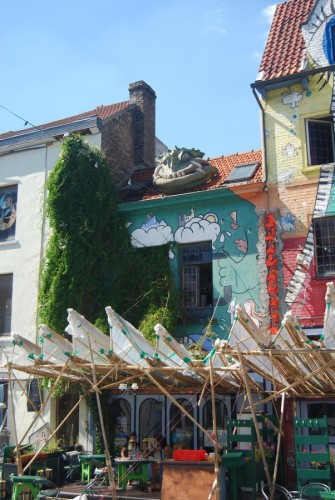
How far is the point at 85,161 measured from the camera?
18.1m

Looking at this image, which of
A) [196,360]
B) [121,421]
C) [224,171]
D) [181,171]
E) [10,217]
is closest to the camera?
[196,360]

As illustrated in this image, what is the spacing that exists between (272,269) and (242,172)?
10.6ft

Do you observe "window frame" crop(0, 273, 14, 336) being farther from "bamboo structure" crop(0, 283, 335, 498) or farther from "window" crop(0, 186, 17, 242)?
"bamboo structure" crop(0, 283, 335, 498)

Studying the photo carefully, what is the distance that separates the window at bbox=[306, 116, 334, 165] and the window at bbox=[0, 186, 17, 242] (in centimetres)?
946

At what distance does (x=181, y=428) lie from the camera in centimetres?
1590

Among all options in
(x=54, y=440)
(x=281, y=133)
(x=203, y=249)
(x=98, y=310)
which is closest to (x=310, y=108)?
(x=281, y=133)

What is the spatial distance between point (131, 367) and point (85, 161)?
8453 mm

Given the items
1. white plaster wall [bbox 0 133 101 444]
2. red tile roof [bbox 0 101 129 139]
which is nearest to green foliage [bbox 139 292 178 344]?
white plaster wall [bbox 0 133 101 444]

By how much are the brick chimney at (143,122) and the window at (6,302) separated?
6089 millimetres

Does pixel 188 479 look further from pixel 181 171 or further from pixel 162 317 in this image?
pixel 181 171

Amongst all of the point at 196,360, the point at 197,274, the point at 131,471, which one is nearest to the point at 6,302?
the point at 197,274

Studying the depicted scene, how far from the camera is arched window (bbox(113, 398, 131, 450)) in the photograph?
638 inches

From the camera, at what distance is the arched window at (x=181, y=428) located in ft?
51.4

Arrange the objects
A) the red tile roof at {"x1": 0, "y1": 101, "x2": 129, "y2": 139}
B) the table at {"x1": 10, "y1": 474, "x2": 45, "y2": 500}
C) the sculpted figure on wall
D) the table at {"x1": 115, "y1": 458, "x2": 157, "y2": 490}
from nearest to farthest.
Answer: the table at {"x1": 10, "y1": 474, "x2": 45, "y2": 500} < the table at {"x1": 115, "y1": 458, "x2": 157, "y2": 490} < the sculpted figure on wall < the red tile roof at {"x1": 0, "y1": 101, "x2": 129, "y2": 139}
